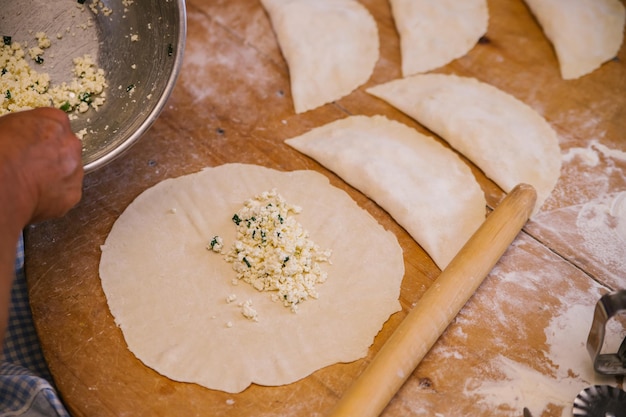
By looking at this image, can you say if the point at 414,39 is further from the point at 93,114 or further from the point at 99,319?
the point at 99,319

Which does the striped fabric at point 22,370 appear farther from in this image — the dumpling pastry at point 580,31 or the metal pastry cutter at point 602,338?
the dumpling pastry at point 580,31

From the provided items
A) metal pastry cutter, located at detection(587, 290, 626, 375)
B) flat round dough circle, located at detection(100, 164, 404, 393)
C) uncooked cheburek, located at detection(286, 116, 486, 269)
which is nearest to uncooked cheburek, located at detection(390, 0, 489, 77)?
uncooked cheburek, located at detection(286, 116, 486, 269)

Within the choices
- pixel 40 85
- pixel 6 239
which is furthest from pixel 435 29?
pixel 6 239

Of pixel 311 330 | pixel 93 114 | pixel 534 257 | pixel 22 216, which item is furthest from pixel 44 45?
pixel 534 257

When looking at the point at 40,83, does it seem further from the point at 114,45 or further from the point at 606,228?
the point at 606,228

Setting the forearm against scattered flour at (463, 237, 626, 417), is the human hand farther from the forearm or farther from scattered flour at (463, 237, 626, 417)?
scattered flour at (463, 237, 626, 417)

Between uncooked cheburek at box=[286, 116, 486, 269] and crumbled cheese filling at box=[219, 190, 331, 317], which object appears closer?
crumbled cheese filling at box=[219, 190, 331, 317]

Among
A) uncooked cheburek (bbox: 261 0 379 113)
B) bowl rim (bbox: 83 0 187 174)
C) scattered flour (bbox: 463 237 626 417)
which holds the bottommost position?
scattered flour (bbox: 463 237 626 417)

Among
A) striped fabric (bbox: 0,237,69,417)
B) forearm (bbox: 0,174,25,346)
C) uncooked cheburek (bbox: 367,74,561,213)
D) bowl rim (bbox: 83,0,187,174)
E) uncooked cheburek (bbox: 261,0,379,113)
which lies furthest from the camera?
uncooked cheburek (bbox: 261,0,379,113)
